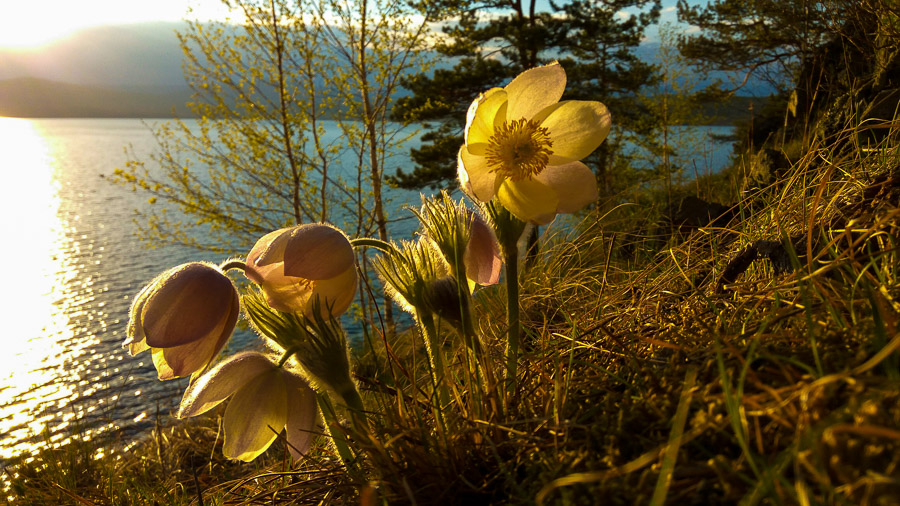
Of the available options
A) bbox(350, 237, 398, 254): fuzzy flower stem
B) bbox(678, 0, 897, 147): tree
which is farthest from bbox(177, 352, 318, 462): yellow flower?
bbox(678, 0, 897, 147): tree

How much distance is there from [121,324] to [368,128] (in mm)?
6366

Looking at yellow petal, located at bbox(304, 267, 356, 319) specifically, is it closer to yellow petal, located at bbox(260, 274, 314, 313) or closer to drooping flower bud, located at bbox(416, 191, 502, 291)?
yellow petal, located at bbox(260, 274, 314, 313)

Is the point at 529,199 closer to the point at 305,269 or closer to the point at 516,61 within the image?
the point at 305,269

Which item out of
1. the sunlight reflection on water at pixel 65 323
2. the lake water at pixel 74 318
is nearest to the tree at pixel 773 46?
the lake water at pixel 74 318

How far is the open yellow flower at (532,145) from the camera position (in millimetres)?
853

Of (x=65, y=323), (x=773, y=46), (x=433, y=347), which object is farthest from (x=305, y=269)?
(x=65, y=323)

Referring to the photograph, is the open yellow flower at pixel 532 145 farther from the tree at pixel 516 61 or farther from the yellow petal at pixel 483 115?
the tree at pixel 516 61

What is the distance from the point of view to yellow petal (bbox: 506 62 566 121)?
870mm

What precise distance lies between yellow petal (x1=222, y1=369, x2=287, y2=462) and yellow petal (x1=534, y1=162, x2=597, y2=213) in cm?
50

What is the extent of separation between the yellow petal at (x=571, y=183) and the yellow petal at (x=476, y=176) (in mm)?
79

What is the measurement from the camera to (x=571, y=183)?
89cm

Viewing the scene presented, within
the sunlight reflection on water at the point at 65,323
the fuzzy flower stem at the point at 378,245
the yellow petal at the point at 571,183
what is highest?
the yellow petal at the point at 571,183

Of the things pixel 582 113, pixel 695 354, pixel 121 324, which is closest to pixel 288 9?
pixel 582 113

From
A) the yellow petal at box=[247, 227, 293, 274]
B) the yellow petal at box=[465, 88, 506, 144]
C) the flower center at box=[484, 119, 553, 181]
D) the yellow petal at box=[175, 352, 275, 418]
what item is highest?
the yellow petal at box=[465, 88, 506, 144]
